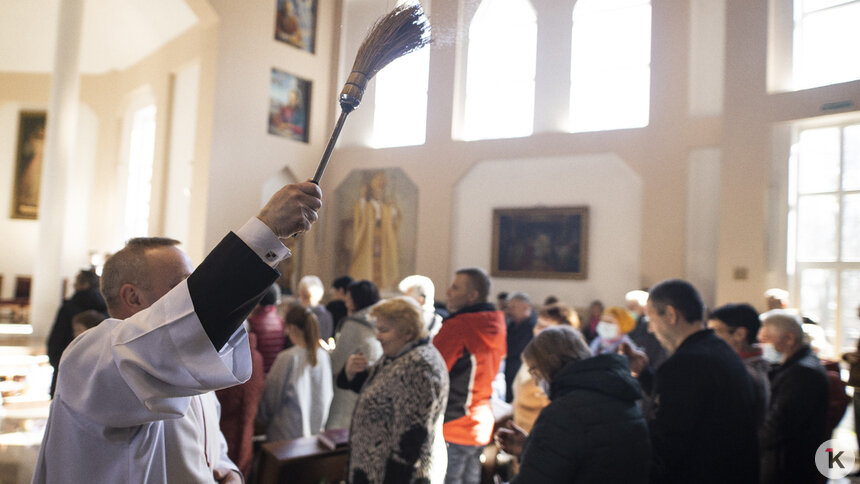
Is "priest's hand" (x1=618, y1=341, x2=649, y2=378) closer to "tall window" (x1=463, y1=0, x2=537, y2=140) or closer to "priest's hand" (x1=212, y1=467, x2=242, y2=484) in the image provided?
"priest's hand" (x1=212, y1=467, x2=242, y2=484)

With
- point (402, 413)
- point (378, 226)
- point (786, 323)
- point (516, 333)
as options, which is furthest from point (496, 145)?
point (402, 413)

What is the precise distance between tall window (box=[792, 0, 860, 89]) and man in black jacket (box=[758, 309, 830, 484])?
313 inches

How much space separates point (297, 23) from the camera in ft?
49.7

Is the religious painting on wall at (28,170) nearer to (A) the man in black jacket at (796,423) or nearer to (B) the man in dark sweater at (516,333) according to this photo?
(B) the man in dark sweater at (516,333)

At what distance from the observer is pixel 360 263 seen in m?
15.2

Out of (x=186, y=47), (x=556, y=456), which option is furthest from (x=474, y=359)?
(x=186, y=47)

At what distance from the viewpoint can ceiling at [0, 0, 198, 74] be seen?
1480cm

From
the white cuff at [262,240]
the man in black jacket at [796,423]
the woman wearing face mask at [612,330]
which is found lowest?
the man in black jacket at [796,423]

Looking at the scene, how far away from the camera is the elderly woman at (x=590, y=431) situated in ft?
7.84

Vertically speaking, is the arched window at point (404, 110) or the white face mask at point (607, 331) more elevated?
the arched window at point (404, 110)

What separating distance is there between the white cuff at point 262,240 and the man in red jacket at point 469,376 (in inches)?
117

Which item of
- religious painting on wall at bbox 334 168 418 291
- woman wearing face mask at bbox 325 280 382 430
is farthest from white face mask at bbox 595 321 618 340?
religious painting on wall at bbox 334 168 418 291

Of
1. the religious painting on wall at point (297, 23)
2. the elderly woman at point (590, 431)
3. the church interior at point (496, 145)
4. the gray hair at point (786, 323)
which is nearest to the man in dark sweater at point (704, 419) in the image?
the elderly woman at point (590, 431)

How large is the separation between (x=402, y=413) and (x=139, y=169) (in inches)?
685
